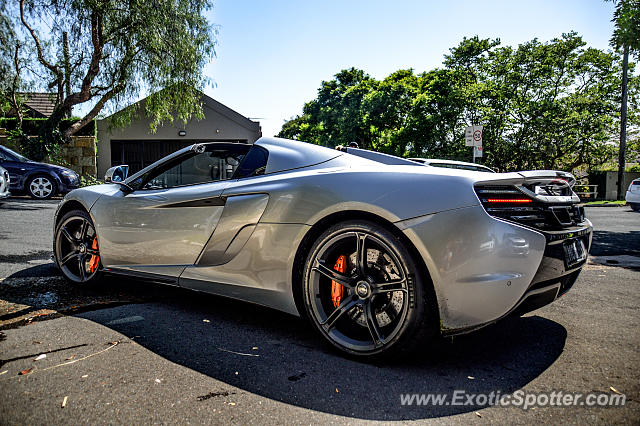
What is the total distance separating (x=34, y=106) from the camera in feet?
98.9

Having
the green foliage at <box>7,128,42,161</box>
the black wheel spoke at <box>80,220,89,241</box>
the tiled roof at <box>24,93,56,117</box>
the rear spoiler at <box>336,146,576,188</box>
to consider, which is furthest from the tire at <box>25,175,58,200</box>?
the tiled roof at <box>24,93,56,117</box>

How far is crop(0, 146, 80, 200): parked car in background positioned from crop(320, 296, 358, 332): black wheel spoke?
13.3 m

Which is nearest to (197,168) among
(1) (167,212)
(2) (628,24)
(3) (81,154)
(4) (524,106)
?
(1) (167,212)

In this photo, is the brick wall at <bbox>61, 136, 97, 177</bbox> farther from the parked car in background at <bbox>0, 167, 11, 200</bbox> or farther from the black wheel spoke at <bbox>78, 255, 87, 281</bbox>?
the black wheel spoke at <bbox>78, 255, 87, 281</bbox>

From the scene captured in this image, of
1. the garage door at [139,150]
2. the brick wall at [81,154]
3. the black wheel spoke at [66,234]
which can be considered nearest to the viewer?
the black wheel spoke at [66,234]

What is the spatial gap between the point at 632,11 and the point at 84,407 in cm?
1226

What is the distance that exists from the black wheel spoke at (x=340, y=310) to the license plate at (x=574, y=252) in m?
1.13

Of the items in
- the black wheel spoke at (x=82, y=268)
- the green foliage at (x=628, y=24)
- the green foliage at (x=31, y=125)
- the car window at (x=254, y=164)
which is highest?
the green foliage at (x=628, y=24)

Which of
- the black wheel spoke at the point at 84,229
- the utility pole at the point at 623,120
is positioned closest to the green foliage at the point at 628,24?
the black wheel spoke at the point at 84,229

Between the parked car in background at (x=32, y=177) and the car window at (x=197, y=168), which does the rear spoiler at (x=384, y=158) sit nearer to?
the car window at (x=197, y=168)

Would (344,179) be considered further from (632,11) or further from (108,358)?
(632,11)

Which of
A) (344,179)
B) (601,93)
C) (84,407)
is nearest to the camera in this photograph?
(84,407)

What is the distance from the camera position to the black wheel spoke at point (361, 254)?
8.21 feet

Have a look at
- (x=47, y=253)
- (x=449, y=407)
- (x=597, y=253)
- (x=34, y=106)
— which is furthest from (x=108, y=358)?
(x=34, y=106)
